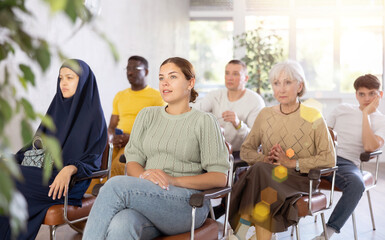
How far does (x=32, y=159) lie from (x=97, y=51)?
2829 mm

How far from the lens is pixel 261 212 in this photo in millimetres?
2902

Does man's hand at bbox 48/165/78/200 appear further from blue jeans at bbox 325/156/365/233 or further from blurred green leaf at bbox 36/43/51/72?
blurred green leaf at bbox 36/43/51/72

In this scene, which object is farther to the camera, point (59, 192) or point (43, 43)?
point (59, 192)

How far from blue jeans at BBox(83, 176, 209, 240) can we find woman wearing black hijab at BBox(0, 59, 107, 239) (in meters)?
0.80

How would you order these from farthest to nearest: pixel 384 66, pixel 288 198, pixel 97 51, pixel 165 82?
pixel 384 66
pixel 97 51
pixel 288 198
pixel 165 82

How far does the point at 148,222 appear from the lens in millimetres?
2078

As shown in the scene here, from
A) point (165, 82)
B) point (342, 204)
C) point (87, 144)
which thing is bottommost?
point (342, 204)

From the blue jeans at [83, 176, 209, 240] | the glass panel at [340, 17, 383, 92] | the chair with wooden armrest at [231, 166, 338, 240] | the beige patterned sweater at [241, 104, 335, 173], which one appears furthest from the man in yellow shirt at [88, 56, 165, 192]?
the glass panel at [340, 17, 383, 92]

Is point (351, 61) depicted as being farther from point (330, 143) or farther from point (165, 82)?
point (165, 82)

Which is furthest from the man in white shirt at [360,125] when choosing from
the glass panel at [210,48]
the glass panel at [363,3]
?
the glass panel at [363,3]

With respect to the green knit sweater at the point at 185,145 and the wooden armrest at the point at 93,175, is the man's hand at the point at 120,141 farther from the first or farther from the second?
the green knit sweater at the point at 185,145

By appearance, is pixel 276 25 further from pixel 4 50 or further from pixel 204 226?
pixel 4 50

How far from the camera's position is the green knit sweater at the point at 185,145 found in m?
2.35

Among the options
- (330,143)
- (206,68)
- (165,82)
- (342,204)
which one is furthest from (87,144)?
(206,68)
